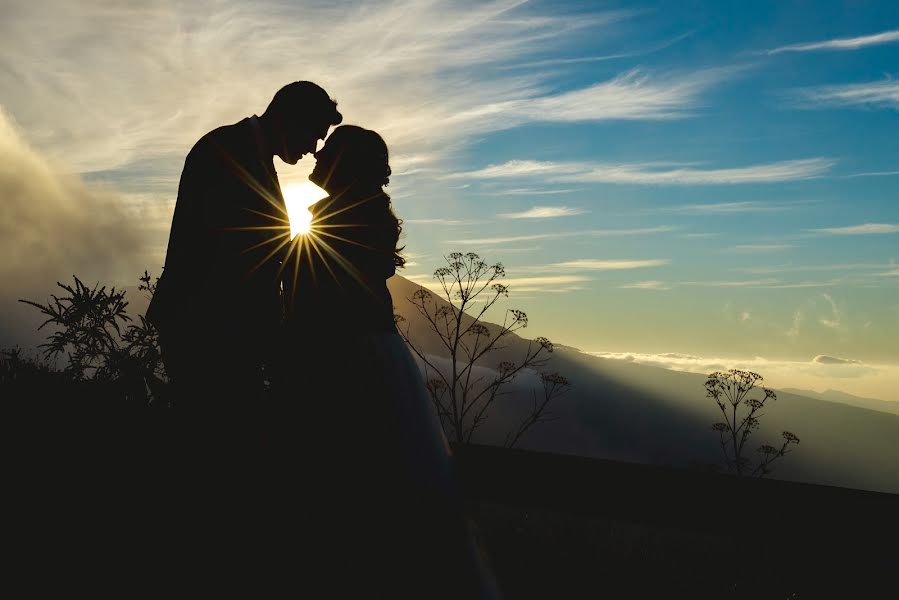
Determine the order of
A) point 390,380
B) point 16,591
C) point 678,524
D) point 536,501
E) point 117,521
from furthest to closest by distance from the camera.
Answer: point 117,521
point 16,591
point 536,501
point 678,524
point 390,380

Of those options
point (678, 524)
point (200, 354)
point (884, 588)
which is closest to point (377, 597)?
point (200, 354)

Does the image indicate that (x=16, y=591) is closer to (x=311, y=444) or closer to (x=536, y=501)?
(x=311, y=444)

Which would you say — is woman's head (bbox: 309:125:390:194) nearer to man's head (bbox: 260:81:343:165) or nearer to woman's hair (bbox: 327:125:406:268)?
woman's hair (bbox: 327:125:406:268)

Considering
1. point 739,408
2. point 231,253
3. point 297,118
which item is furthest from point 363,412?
point 739,408

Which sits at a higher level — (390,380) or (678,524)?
(390,380)

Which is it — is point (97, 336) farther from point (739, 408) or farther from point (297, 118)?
point (739, 408)

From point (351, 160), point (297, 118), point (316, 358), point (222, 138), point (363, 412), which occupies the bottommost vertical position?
point (363, 412)

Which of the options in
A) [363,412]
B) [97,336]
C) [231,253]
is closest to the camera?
[363,412]

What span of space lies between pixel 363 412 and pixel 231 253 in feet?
3.66

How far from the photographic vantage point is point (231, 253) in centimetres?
340

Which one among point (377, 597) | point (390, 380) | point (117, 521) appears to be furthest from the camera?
point (117, 521)

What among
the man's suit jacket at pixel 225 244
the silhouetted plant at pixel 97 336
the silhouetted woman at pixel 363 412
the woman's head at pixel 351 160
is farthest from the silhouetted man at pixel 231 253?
the silhouetted plant at pixel 97 336

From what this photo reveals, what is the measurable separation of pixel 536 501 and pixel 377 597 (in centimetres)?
144

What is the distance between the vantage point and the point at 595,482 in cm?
378
